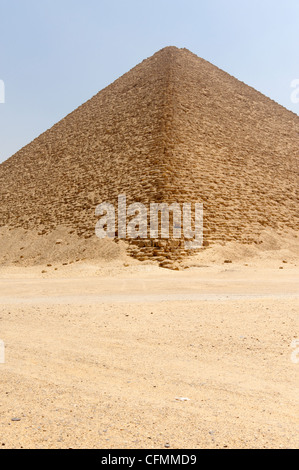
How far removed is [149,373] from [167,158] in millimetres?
18081

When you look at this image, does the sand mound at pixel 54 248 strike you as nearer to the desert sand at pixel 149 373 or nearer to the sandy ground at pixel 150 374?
the desert sand at pixel 149 373

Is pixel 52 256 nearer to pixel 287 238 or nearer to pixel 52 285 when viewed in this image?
pixel 52 285

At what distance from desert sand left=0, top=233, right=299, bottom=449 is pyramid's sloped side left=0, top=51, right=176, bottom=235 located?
12499 millimetres

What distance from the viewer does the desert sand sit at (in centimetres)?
238

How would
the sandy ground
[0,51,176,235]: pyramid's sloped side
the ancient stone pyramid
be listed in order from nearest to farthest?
1. the sandy ground
2. the ancient stone pyramid
3. [0,51,176,235]: pyramid's sloped side

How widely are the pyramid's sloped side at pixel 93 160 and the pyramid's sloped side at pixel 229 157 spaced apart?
1.28 meters

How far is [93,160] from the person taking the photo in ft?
82.7

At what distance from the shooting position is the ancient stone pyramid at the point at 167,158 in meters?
19.6

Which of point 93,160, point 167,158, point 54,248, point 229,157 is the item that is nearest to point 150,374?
point 54,248

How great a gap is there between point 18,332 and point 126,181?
16446 mm

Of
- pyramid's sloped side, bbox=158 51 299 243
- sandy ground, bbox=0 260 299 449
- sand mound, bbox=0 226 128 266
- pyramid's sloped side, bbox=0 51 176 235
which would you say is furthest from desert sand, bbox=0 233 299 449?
pyramid's sloped side, bbox=0 51 176 235

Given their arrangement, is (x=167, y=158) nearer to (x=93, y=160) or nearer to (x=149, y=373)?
→ (x=93, y=160)

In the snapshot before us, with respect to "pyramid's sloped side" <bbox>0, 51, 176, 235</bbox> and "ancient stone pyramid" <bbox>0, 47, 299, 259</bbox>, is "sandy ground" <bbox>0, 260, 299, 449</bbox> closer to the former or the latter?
"ancient stone pyramid" <bbox>0, 47, 299, 259</bbox>

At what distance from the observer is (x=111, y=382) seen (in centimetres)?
327
